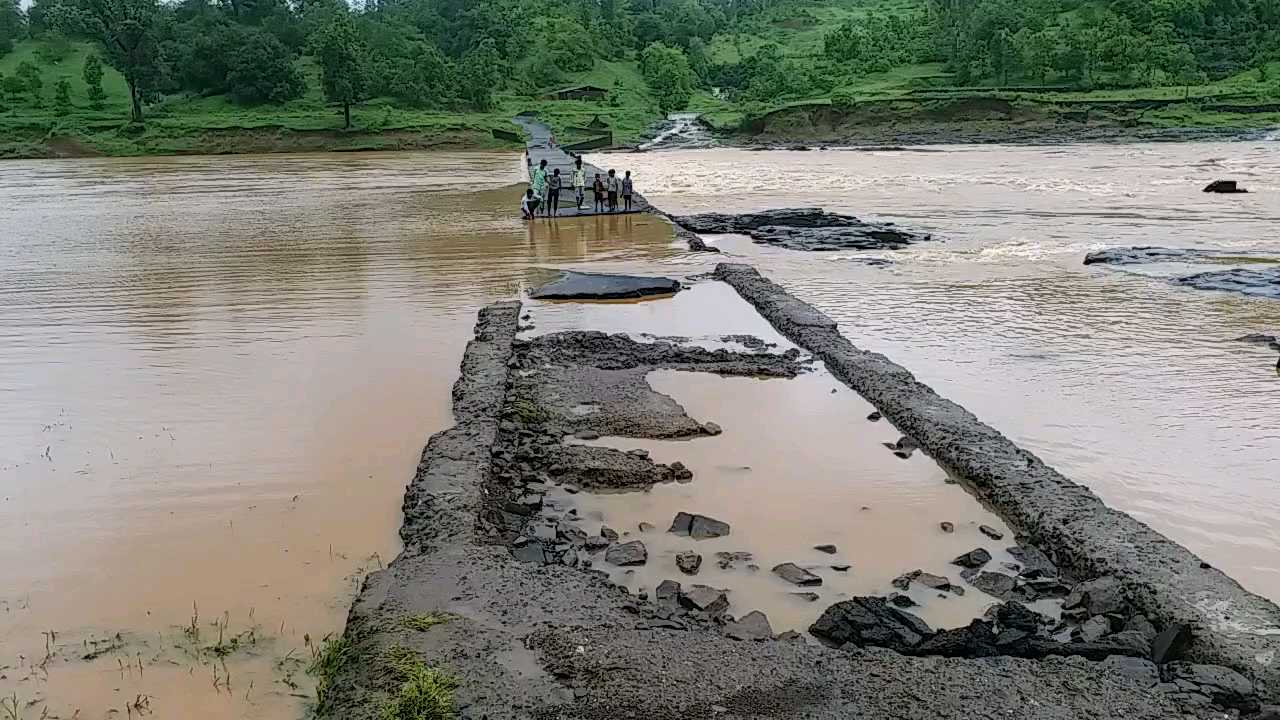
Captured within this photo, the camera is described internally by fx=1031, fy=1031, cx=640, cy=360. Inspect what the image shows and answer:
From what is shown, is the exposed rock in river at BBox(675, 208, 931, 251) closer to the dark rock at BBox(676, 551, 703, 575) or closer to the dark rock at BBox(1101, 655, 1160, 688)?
the dark rock at BBox(676, 551, 703, 575)

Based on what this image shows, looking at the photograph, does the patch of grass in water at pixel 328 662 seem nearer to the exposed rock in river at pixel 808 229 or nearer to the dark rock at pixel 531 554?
the dark rock at pixel 531 554

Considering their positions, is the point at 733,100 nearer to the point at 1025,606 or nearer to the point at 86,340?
the point at 86,340

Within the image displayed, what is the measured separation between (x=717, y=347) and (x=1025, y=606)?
5.38 metres

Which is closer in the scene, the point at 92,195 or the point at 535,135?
the point at 92,195

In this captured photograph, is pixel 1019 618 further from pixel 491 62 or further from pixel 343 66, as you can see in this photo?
pixel 491 62

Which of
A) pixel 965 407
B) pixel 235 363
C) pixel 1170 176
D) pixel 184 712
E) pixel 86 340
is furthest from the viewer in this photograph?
pixel 1170 176

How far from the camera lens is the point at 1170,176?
30.9m

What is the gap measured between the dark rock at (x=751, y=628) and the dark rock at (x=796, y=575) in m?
0.47

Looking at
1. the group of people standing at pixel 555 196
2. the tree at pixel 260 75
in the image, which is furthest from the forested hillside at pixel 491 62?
the group of people standing at pixel 555 196

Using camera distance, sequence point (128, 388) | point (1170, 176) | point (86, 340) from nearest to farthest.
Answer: point (128, 388) → point (86, 340) → point (1170, 176)

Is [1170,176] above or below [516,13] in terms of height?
below

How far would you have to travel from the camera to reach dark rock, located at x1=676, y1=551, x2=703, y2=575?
17.4 feet

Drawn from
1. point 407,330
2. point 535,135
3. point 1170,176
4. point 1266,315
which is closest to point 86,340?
point 407,330

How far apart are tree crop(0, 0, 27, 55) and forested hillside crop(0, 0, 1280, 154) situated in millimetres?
175
